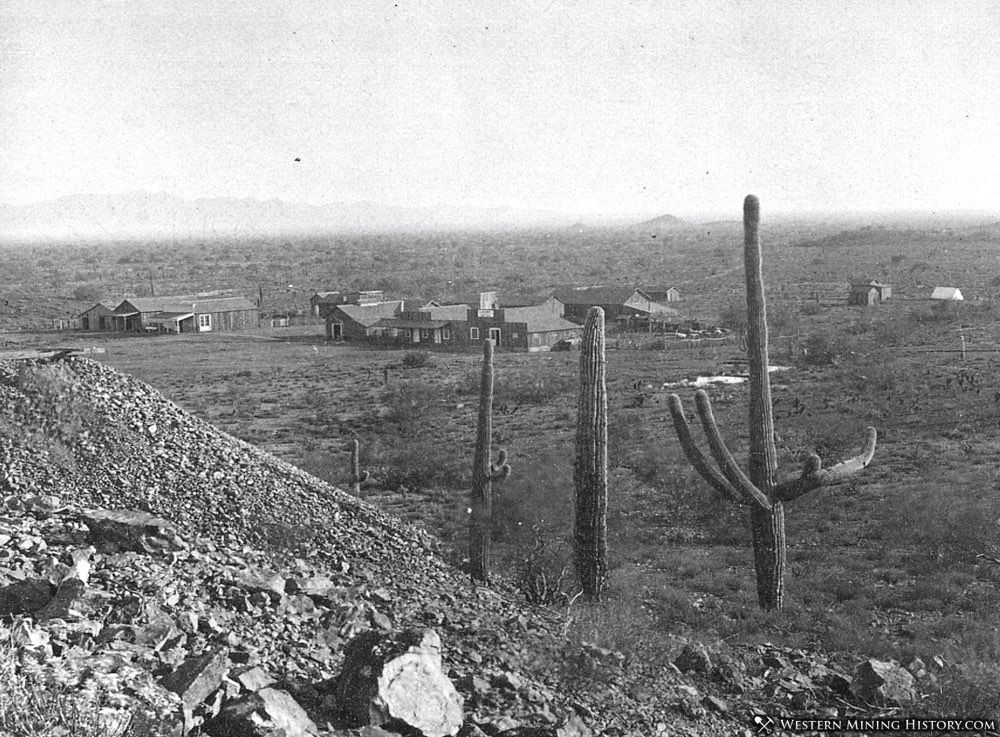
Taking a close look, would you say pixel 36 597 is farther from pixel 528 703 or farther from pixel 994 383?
pixel 994 383

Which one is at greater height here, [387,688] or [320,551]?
[387,688]

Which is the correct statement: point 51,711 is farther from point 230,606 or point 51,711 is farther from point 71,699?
point 230,606

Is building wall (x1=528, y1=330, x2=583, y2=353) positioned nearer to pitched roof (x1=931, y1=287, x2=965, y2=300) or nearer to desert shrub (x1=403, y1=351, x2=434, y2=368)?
desert shrub (x1=403, y1=351, x2=434, y2=368)

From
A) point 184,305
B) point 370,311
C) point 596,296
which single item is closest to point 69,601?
point 370,311

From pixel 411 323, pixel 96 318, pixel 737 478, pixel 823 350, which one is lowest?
pixel 823 350

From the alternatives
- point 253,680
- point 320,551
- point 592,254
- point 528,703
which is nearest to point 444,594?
point 320,551

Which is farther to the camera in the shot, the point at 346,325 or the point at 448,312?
the point at 346,325
